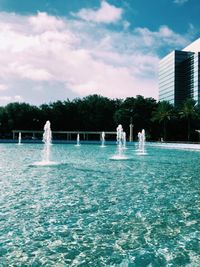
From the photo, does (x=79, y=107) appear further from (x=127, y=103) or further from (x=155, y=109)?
(x=155, y=109)

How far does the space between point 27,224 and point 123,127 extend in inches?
2480

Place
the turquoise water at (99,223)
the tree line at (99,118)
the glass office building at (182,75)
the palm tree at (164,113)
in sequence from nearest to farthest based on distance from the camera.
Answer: the turquoise water at (99,223) < the palm tree at (164,113) < the tree line at (99,118) < the glass office building at (182,75)

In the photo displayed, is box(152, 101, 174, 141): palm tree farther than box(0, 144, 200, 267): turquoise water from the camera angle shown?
Yes

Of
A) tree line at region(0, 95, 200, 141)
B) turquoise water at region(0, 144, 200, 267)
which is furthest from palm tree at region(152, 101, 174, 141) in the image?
turquoise water at region(0, 144, 200, 267)

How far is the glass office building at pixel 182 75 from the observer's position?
4102 inches

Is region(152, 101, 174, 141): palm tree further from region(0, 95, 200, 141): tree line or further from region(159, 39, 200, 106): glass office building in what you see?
region(159, 39, 200, 106): glass office building

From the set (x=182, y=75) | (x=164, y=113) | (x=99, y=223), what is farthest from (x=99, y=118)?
(x=99, y=223)

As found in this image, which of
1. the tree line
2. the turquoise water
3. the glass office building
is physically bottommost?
the turquoise water

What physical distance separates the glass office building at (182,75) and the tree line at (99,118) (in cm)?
3683

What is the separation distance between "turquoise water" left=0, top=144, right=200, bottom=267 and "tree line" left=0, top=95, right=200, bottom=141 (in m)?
55.0

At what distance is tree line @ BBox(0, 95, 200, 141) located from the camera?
228 ft

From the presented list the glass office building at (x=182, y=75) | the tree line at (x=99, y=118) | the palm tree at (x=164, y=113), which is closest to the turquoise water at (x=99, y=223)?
the palm tree at (x=164, y=113)

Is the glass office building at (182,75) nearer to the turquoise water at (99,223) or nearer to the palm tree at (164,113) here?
the palm tree at (164,113)

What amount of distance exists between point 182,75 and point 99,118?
167 feet
